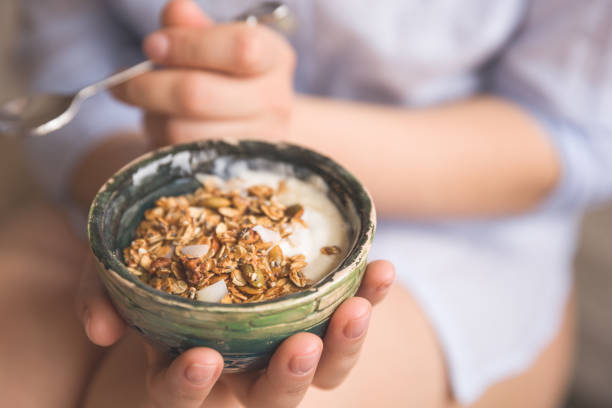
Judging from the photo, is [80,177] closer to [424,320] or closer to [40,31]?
[40,31]

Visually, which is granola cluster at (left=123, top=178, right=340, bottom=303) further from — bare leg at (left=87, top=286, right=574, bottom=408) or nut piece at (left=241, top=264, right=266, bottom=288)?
bare leg at (left=87, top=286, right=574, bottom=408)

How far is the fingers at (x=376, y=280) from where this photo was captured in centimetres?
53

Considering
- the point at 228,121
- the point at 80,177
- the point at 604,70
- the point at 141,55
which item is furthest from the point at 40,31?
the point at 604,70

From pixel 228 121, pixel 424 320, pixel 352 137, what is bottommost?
pixel 424 320

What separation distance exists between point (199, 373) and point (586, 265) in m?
1.40

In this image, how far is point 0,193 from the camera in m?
1.68

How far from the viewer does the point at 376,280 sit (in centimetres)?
52

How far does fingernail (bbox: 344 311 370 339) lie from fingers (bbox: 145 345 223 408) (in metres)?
0.11

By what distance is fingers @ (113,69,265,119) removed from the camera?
711 mm

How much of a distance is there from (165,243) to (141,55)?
2.31 ft

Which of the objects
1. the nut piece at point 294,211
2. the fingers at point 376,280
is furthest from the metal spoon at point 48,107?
the fingers at point 376,280

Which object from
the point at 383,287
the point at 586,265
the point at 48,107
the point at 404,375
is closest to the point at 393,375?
the point at 404,375

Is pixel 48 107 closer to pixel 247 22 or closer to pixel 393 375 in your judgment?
pixel 247 22

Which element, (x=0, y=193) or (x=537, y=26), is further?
(x=0, y=193)
